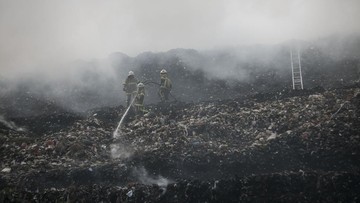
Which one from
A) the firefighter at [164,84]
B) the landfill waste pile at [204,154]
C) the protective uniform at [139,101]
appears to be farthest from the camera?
the firefighter at [164,84]

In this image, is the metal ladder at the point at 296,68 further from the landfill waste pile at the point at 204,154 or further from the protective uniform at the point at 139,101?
the protective uniform at the point at 139,101

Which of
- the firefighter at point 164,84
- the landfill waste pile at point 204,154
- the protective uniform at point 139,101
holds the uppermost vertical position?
the firefighter at point 164,84

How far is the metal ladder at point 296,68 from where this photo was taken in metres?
14.3

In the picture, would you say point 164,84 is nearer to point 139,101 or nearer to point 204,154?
point 139,101

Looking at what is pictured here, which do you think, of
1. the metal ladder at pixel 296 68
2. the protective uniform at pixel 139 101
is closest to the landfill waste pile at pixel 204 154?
the protective uniform at pixel 139 101

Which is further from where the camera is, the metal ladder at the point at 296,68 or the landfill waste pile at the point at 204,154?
the metal ladder at the point at 296,68

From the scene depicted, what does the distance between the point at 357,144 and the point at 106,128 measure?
720cm

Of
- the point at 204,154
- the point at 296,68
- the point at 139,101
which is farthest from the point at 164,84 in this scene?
the point at 296,68

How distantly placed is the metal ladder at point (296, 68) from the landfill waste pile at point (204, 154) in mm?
1981

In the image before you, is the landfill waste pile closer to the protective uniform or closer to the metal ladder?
the protective uniform

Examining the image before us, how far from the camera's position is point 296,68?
15523 millimetres

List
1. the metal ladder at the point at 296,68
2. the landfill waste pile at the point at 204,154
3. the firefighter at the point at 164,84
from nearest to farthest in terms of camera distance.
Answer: the landfill waste pile at the point at 204,154 → the firefighter at the point at 164,84 → the metal ladder at the point at 296,68

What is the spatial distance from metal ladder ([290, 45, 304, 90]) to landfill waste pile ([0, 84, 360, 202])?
6.50 ft

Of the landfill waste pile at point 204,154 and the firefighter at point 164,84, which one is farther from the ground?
the firefighter at point 164,84
